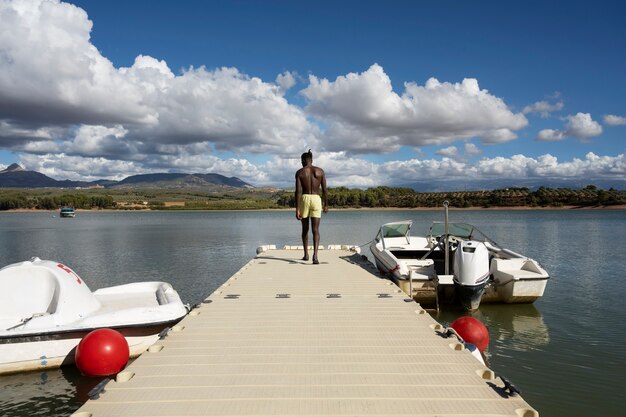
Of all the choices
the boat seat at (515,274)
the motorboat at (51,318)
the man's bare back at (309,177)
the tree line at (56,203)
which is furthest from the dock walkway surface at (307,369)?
the tree line at (56,203)

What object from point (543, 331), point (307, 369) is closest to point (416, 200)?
point (543, 331)

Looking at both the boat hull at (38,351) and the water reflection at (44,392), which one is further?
the boat hull at (38,351)

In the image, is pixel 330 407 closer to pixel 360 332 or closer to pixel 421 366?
pixel 421 366

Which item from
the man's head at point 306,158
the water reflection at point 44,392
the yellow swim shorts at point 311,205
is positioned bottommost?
the water reflection at point 44,392

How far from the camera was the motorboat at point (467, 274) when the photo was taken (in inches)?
414

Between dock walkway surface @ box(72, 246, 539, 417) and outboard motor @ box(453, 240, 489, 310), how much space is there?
140 inches

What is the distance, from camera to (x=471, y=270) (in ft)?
34.3

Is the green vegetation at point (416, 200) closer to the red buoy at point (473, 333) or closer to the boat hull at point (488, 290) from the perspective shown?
the boat hull at point (488, 290)

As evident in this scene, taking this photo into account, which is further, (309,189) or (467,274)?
(309,189)

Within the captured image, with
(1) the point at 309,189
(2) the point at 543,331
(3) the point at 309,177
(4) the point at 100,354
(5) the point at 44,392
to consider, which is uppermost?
(3) the point at 309,177

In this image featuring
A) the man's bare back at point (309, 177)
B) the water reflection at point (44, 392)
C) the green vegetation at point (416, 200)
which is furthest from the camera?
the green vegetation at point (416, 200)

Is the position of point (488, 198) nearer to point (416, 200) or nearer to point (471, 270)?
point (416, 200)

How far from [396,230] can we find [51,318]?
33.8 ft

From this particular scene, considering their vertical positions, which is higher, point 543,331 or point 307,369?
point 307,369
